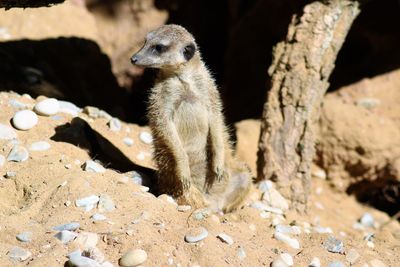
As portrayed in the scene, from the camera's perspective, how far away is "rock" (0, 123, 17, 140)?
9.37 ft

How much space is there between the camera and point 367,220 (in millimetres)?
3904

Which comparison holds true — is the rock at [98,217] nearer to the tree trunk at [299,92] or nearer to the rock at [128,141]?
the rock at [128,141]

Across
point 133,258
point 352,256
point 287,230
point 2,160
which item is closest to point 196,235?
point 133,258

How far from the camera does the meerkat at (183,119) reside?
277 cm

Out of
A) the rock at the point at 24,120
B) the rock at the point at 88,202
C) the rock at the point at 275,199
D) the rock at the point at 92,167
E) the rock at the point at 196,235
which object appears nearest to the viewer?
the rock at the point at 196,235

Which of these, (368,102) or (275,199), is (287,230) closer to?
(275,199)

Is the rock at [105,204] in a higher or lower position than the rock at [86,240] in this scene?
lower

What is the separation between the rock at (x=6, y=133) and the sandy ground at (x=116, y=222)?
34 mm

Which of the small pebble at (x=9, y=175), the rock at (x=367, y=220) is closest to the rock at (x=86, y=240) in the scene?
the small pebble at (x=9, y=175)

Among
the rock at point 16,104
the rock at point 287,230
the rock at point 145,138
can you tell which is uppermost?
the rock at point 16,104

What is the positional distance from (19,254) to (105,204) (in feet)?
1.52

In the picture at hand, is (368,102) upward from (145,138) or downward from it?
upward

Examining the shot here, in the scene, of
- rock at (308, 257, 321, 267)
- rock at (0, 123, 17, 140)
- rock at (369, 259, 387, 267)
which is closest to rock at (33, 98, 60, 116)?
rock at (0, 123, 17, 140)

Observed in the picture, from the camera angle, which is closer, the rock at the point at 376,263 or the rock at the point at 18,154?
the rock at the point at 376,263
